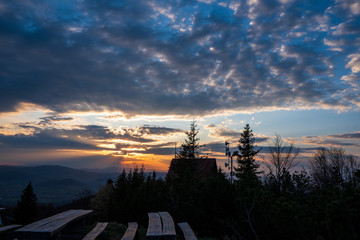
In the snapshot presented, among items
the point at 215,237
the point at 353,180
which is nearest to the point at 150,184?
the point at 215,237

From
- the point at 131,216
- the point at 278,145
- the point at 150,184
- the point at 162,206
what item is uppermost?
the point at 278,145

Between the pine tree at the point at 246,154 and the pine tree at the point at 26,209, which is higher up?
the pine tree at the point at 246,154

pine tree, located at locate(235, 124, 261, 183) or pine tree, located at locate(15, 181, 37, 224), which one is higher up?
pine tree, located at locate(235, 124, 261, 183)

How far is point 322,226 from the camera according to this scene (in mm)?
3738

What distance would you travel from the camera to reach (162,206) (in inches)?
396

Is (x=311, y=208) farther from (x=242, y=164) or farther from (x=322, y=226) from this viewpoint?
(x=242, y=164)

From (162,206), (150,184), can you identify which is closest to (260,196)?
(162,206)

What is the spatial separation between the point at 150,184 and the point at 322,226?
8.69m

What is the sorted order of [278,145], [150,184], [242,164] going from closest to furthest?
[150,184] → [278,145] → [242,164]

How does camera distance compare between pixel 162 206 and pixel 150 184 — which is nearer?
pixel 162 206

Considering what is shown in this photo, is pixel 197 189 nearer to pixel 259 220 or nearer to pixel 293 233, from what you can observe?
pixel 259 220

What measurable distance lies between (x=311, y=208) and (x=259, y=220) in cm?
143

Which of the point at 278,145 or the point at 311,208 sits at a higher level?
the point at 278,145

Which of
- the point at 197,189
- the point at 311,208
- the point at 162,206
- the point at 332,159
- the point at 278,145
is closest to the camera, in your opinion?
the point at 311,208
